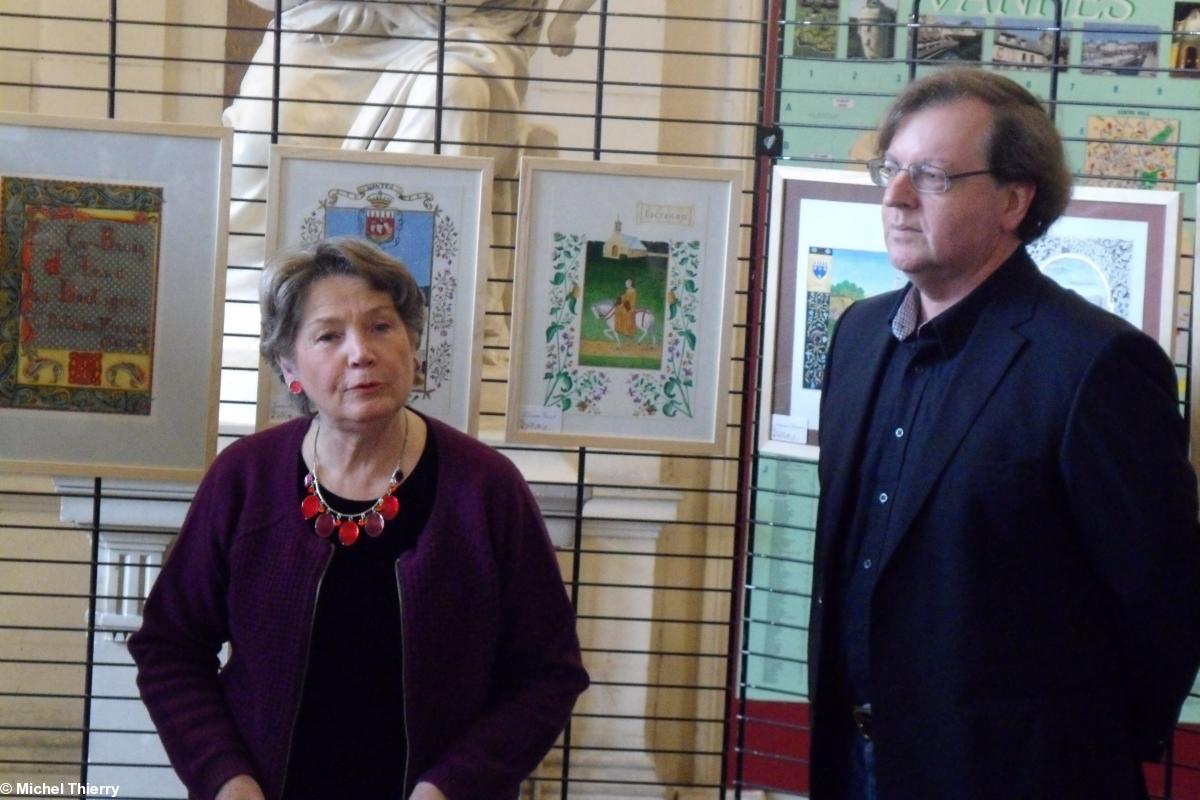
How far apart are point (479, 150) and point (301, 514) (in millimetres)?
1489

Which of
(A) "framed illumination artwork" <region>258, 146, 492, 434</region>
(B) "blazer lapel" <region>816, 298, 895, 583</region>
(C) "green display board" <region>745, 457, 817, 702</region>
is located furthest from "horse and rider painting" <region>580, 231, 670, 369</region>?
(C) "green display board" <region>745, 457, 817, 702</region>

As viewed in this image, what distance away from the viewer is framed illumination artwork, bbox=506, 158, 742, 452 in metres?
2.30

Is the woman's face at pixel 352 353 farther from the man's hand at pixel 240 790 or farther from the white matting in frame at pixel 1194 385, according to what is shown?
the white matting in frame at pixel 1194 385

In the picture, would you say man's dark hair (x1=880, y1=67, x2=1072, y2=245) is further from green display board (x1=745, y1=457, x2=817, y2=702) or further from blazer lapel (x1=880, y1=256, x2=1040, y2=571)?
green display board (x1=745, y1=457, x2=817, y2=702)

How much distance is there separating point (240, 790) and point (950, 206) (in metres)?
1.14

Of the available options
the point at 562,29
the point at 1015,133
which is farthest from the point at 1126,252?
the point at 562,29

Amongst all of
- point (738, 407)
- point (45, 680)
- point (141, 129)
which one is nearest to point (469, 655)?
point (141, 129)

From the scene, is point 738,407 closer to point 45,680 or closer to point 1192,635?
point 45,680

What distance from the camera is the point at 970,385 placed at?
1.72m

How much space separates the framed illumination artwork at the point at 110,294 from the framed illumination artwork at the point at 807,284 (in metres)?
0.94

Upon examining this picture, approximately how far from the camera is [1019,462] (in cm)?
165

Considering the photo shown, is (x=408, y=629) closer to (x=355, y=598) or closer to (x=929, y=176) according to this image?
(x=355, y=598)

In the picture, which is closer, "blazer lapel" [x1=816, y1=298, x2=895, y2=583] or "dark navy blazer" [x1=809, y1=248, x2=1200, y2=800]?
"dark navy blazer" [x1=809, y1=248, x2=1200, y2=800]
